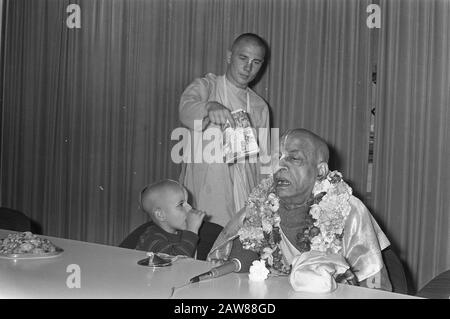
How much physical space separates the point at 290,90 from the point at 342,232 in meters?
2.70

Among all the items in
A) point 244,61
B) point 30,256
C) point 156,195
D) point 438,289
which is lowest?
point 438,289

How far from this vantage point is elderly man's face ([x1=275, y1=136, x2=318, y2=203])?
2.68 m

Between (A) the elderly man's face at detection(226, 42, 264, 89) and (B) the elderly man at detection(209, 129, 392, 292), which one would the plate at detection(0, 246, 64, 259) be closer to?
(B) the elderly man at detection(209, 129, 392, 292)

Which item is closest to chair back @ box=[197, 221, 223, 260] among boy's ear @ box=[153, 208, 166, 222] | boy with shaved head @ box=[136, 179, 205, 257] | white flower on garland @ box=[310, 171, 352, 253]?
boy with shaved head @ box=[136, 179, 205, 257]

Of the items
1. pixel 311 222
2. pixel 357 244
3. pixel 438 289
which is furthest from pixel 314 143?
pixel 438 289

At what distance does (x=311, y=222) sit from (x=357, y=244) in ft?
0.72

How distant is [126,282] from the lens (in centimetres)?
196

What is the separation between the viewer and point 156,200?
3.05 m

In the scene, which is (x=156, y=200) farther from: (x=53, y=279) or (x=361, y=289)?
(x=361, y=289)

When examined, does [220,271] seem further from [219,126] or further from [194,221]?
[219,126]

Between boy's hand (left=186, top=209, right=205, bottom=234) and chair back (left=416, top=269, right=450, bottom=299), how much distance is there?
99cm

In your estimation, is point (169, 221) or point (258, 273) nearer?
point (258, 273)

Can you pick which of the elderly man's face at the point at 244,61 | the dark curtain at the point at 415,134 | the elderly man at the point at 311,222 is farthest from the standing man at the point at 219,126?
the elderly man at the point at 311,222

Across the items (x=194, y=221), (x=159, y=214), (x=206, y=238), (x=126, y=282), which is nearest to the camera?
(x=126, y=282)
